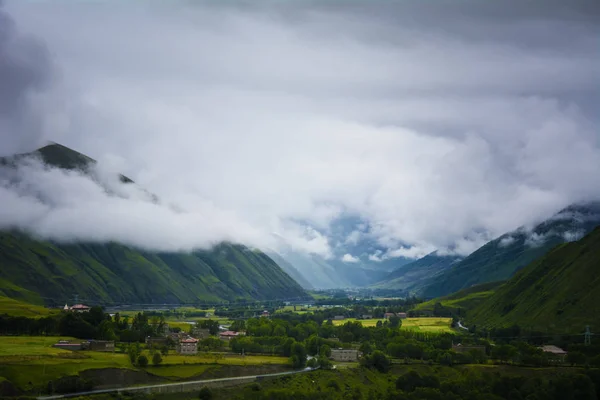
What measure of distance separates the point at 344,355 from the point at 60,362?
72.7 metres

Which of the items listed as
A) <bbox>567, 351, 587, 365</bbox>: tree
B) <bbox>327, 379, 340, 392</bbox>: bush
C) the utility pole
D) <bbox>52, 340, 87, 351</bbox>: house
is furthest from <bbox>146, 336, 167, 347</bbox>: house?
the utility pole

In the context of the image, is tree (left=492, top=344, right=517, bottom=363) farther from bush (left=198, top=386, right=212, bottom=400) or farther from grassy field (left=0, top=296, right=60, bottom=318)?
grassy field (left=0, top=296, right=60, bottom=318)

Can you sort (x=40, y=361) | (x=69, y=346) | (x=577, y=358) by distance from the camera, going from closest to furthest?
(x=40, y=361)
(x=69, y=346)
(x=577, y=358)

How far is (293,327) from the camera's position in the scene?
639 ft

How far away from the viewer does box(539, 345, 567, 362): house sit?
483ft

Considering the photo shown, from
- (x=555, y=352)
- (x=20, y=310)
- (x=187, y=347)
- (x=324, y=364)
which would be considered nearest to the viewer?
(x=324, y=364)

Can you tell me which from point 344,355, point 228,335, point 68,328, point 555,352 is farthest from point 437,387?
point 68,328

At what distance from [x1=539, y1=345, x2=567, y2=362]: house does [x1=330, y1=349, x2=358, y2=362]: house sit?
44988 mm

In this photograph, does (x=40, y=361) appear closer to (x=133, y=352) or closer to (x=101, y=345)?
(x=133, y=352)

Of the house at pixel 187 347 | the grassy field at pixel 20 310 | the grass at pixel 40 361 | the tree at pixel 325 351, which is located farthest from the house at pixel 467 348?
the grassy field at pixel 20 310

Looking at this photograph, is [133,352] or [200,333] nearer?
[133,352]

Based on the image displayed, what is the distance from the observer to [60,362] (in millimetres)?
110938

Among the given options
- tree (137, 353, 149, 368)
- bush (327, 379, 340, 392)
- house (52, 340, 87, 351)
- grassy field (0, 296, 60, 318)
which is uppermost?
grassy field (0, 296, 60, 318)

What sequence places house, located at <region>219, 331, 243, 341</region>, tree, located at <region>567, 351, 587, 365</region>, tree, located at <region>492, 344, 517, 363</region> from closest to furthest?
tree, located at <region>567, 351, 587, 365</region> < tree, located at <region>492, 344, 517, 363</region> < house, located at <region>219, 331, 243, 341</region>
